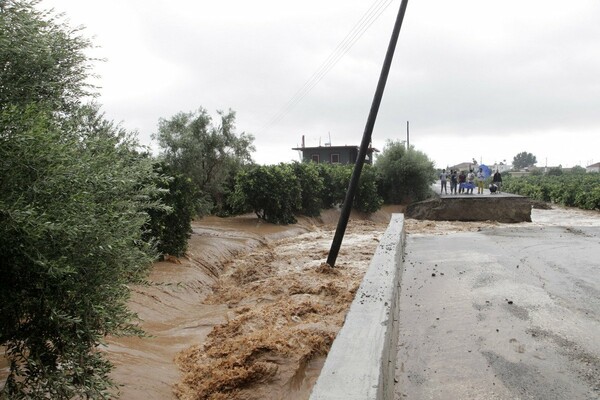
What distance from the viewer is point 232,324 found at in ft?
18.6

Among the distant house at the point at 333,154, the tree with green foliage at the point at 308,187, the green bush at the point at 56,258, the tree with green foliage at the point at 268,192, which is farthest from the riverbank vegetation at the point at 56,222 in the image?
the distant house at the point at 333,154

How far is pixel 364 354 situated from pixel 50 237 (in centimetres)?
226

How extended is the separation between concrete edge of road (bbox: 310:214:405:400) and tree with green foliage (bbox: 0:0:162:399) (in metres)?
1.31

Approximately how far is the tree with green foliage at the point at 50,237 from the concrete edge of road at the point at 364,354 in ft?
4.30

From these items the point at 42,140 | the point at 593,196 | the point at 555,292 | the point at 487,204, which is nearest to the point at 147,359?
the point at 42,140

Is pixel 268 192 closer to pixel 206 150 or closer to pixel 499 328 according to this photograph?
pixel 206 150

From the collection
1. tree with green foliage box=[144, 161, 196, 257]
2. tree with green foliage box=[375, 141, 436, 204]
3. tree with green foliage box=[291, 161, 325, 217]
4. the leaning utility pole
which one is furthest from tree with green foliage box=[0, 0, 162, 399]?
tree with green foliage box=[375, 141, 436, 204]

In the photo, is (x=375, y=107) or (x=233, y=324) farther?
(x=375, y=107)

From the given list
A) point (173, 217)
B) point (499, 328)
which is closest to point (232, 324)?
point (499, 328)

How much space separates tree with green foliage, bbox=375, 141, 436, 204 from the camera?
107ft

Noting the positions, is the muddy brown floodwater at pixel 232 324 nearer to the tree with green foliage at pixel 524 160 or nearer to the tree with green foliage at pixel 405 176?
the tree with green foliage at pixel 405 176

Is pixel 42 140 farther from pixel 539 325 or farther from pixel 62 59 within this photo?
pixel 539 325

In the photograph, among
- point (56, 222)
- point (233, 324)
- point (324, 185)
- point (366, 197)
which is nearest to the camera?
point (56, 222)

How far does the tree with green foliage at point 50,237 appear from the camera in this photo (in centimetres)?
223
